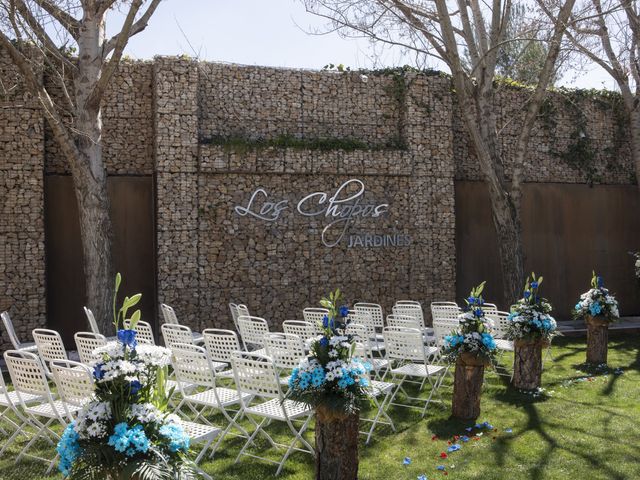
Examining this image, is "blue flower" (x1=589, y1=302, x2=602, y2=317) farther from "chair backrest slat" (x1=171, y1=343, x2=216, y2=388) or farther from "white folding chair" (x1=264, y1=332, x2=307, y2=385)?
"chair backrest slat" (x1=171, y1=343, x2=216, y2=388)

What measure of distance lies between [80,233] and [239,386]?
644 centimetres

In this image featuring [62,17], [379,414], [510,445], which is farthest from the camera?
[62,17]

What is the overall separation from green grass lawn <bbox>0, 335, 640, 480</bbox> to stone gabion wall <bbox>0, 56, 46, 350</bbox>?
5012 millimetres

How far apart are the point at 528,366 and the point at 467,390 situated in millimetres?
1379

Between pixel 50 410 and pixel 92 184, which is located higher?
pixel 92 184

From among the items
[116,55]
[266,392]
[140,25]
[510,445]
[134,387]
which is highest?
[140,25]

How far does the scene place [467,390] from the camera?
251 inches

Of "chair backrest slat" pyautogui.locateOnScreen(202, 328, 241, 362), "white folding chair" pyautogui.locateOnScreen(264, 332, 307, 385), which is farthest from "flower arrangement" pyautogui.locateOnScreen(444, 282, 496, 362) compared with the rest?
"chair backrest slat" pyautogui.locateOnScreen(202, 328, 241, 362)

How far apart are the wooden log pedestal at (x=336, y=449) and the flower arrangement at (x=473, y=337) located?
1.98 metres

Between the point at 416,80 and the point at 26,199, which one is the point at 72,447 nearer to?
the point at 26,199

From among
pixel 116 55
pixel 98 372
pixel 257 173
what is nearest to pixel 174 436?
pixel 98 372

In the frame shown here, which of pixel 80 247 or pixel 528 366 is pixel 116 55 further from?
pixel 528 366

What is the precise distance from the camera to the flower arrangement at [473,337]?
6.30 meters

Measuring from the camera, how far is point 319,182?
1176cm
